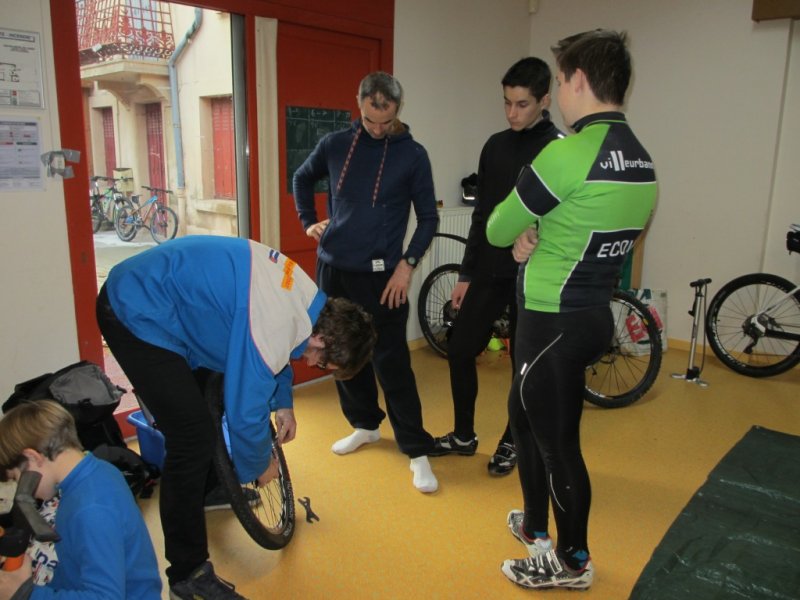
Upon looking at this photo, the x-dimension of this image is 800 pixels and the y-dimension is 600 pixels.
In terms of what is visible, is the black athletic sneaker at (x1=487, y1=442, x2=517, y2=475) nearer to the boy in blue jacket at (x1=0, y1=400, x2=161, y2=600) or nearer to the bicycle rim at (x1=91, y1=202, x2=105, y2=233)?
the boy in blue jacket at (x1=0, y1=400, x2=161, y2=600)

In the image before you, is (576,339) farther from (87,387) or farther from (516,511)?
(87,387)

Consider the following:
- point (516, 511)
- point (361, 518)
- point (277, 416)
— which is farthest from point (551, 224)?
A: point (361, 518)

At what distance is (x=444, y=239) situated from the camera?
13.8 feet

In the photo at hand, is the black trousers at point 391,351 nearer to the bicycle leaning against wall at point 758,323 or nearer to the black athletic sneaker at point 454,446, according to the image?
the black athletic sneaker at point 454,446

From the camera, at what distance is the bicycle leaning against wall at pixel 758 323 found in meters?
3.75

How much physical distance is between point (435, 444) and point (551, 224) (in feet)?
4.74

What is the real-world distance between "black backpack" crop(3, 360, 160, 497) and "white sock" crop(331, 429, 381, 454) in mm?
737

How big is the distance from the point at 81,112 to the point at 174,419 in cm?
148

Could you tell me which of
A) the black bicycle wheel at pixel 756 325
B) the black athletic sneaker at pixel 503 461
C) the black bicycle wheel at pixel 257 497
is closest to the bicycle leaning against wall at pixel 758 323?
the black bicycle wheel at pixel 756 325

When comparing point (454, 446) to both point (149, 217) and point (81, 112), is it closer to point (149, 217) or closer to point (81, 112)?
point (81, 112)

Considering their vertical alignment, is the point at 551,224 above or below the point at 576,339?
above

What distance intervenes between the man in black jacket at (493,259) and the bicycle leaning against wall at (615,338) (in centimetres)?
71

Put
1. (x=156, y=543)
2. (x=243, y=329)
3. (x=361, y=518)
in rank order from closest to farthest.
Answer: (x=243, y=329) → (x=156, y=543) → (x=361, y=518)

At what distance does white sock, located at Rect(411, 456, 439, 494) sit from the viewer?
2.41 metres
